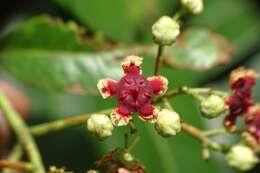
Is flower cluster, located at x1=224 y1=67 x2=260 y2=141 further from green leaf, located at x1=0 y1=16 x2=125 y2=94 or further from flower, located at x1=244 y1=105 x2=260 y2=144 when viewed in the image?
green leaf, located at x1=0 y1=16 x2=125 y2=94

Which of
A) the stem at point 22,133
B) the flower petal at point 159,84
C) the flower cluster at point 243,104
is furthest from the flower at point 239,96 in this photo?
the stem at point 22,133

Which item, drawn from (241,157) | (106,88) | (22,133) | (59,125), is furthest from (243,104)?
(22,133)

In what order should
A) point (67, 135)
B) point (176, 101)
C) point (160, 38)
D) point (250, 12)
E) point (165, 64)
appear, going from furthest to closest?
1. point (250, 12)
2. point (67, 135)
3. point (176, 101)
4. point (165, 64)
5. point (160, 38)

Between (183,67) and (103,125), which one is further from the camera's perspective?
(183,67)

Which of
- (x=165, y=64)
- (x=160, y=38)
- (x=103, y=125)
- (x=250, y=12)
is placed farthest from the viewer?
(x=250, y=12)

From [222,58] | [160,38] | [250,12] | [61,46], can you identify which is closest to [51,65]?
[61,46]

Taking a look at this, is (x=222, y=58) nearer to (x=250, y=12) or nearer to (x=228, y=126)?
(x=228, y=126)

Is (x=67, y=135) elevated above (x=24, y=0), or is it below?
below
